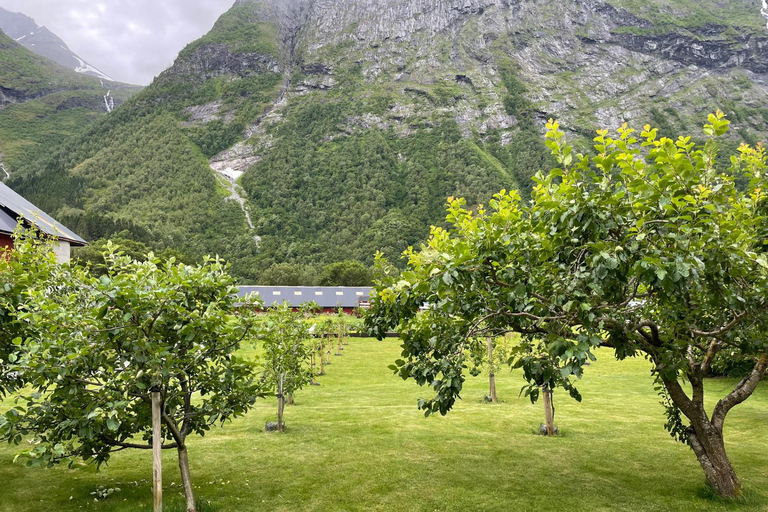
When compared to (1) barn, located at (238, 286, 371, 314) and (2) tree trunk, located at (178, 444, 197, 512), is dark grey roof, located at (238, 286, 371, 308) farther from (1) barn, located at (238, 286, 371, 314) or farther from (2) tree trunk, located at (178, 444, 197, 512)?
(2) tree trunk, located at (178, 444, 197, 512)

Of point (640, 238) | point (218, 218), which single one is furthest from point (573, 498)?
point (218, 218)

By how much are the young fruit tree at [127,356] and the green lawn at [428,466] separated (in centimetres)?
215

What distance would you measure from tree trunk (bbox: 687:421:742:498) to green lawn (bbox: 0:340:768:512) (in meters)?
0.27

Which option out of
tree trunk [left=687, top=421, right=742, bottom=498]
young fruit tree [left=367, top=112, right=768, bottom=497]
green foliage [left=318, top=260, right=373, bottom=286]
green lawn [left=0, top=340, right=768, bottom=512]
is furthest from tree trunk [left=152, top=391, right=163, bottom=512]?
green foliage [left=318, top=260, right=373, bottom=286]

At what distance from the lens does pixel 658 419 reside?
16469 millimetres

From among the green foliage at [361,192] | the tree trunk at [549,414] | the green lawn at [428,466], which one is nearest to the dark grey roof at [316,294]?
the green foliage at [361,192]

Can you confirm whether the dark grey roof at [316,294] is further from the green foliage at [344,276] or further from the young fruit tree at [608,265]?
the young fruit tree at [608,265]

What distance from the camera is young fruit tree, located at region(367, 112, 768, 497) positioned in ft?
18.4

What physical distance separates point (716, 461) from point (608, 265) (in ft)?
20.0

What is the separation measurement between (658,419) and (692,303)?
1104cm

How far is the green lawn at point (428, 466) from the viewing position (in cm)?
889

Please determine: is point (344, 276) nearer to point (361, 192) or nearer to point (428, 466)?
point (361, 192)

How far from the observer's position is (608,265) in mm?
5176

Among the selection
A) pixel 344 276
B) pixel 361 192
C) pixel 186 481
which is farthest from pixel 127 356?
pixel 361 192
